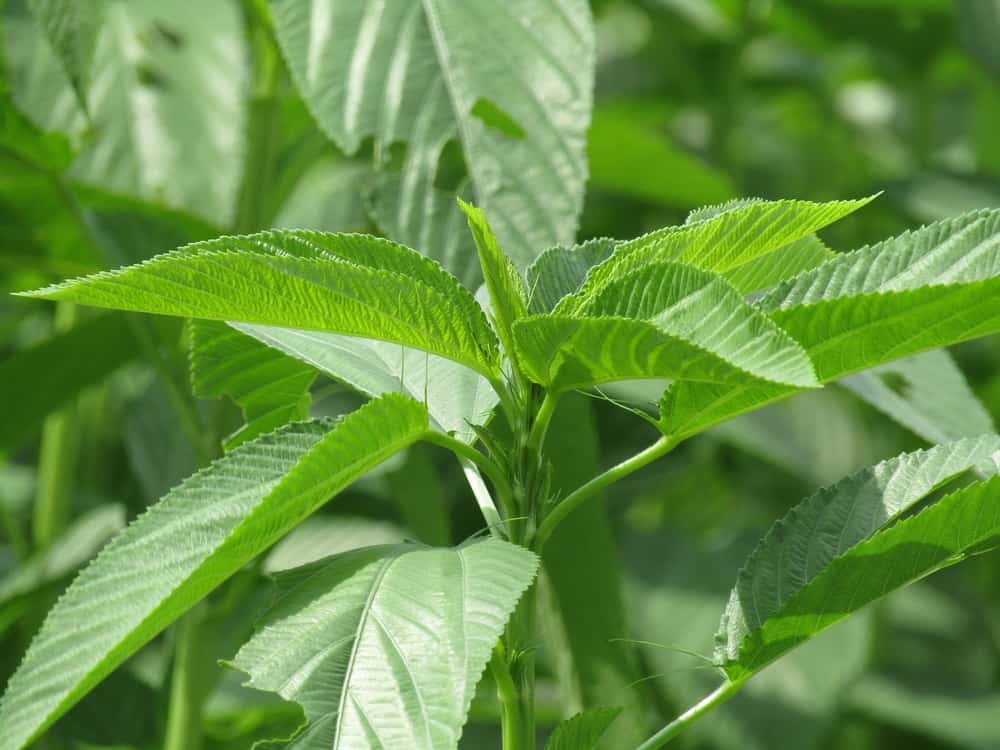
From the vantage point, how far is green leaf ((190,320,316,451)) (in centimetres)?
39

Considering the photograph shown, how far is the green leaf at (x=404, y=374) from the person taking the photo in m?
0.35

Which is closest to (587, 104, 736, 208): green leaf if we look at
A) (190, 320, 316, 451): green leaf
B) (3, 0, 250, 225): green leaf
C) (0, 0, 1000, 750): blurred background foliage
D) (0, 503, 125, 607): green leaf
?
(0, 0, 1000, 750): blurred background foliage

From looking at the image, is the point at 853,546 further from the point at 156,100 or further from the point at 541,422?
the point at 156,100

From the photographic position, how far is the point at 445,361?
376mm

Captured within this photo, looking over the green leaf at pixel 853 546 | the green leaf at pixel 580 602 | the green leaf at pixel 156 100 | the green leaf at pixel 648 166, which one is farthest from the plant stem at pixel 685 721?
the green leaf at pixel 648 166

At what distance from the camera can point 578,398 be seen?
48 centimetres

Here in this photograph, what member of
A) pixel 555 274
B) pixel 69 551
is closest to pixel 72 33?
pixel 555 274

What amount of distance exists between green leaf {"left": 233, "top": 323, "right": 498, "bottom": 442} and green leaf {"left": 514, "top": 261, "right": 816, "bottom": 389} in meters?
0.05

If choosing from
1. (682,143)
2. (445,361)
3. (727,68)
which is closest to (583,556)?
(445,361)

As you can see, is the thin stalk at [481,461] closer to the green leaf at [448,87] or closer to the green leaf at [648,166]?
the green leaf at [448,87]

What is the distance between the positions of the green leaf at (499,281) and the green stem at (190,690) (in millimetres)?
270

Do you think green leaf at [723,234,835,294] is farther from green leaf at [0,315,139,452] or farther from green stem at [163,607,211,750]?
green leaf at [0,315,139,452]

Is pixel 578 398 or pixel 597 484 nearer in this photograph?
pixel 597 484

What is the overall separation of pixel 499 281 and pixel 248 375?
110mm
